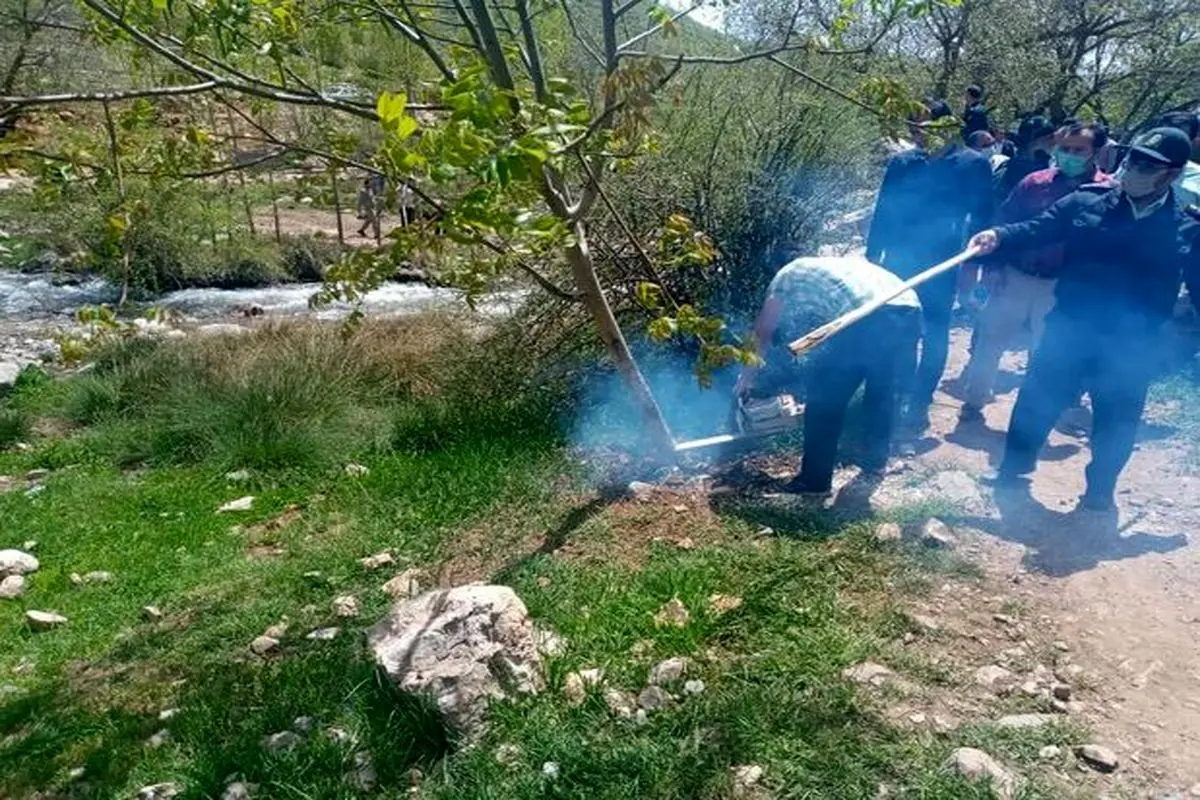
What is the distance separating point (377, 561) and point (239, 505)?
4.69 feet

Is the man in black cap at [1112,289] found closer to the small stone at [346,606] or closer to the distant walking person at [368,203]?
the small stone at [346,606]

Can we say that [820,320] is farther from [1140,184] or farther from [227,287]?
[227,287]

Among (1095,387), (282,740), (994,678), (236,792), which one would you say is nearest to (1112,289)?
(1095,387)

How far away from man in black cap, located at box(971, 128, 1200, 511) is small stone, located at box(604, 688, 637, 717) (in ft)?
7.61

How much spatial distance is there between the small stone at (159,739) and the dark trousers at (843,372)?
2.73 m

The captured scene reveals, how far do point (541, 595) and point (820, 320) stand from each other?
1.64 meters

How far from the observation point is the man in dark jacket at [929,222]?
5266mm

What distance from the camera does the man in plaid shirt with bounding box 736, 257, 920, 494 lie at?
3992 millimetres

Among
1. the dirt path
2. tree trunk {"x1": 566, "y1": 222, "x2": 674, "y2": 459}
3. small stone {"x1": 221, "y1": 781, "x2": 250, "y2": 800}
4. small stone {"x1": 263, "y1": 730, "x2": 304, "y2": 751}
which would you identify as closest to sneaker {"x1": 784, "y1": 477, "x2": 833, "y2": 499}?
the dirt path

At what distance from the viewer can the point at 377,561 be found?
13.5 ft

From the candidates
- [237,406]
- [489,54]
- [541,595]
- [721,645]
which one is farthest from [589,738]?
[237,406]

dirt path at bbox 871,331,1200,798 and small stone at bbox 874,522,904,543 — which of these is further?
small stone at bbox 874,522,904,543

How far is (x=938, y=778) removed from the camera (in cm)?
246

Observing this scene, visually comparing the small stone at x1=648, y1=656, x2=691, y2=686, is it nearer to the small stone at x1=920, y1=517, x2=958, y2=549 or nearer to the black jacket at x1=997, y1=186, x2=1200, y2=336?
the small stone at x1=920, y1=517, x2=958, y2=549
